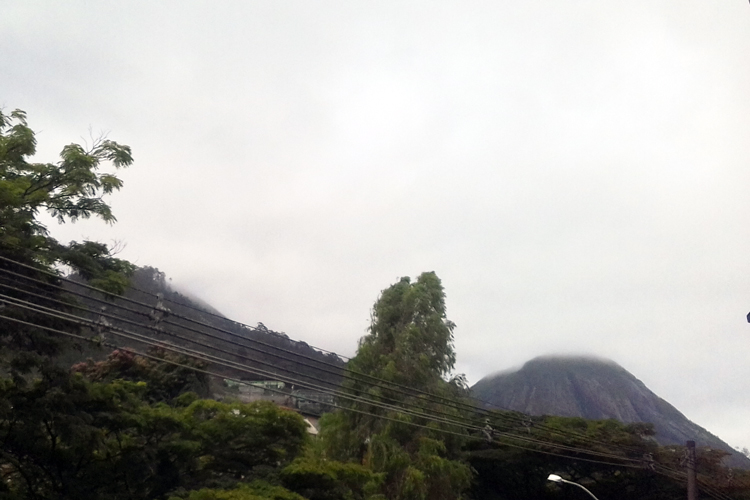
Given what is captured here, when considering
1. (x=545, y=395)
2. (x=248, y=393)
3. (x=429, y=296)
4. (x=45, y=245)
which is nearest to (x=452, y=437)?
(x=429, y=296)

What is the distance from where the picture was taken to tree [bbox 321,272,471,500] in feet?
73.5

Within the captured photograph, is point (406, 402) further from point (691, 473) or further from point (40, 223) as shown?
point (40, 223)

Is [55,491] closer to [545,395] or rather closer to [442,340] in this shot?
[442,340]

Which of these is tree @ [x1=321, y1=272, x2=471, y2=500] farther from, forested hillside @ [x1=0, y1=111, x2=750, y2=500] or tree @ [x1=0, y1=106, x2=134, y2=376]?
tree @ [x1=0, y1=106, x2=134, y2=376]

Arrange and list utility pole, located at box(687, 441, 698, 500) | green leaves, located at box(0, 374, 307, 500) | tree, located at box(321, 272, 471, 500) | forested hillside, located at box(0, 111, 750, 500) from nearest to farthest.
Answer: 1. forested hillside, located at box(0, 111, 750, 500)
2. green leaves, located at box(0, 374, 307, 500)
3. utility pole, located at box(687, 441, 698, 500)
4. tree, located at box(321, 272, 471, 500)

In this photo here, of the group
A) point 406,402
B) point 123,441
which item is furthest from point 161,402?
point 406,402

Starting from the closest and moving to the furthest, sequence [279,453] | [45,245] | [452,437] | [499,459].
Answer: [45,245] < [279,453] < [452,437] < [499,459]

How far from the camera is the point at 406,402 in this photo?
20766 mm

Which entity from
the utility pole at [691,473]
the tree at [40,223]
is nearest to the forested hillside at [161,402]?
the tree at [40,223]

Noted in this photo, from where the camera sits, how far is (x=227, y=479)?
690 inches

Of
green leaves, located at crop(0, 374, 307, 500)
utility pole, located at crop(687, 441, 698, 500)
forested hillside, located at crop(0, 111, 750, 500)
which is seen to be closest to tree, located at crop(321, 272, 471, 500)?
forested hillside, located at crop(0, 111, 750, 500)

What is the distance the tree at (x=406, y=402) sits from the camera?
22.4 metres

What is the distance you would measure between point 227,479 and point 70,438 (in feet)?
18.1

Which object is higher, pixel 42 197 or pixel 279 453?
pixel 42 197
